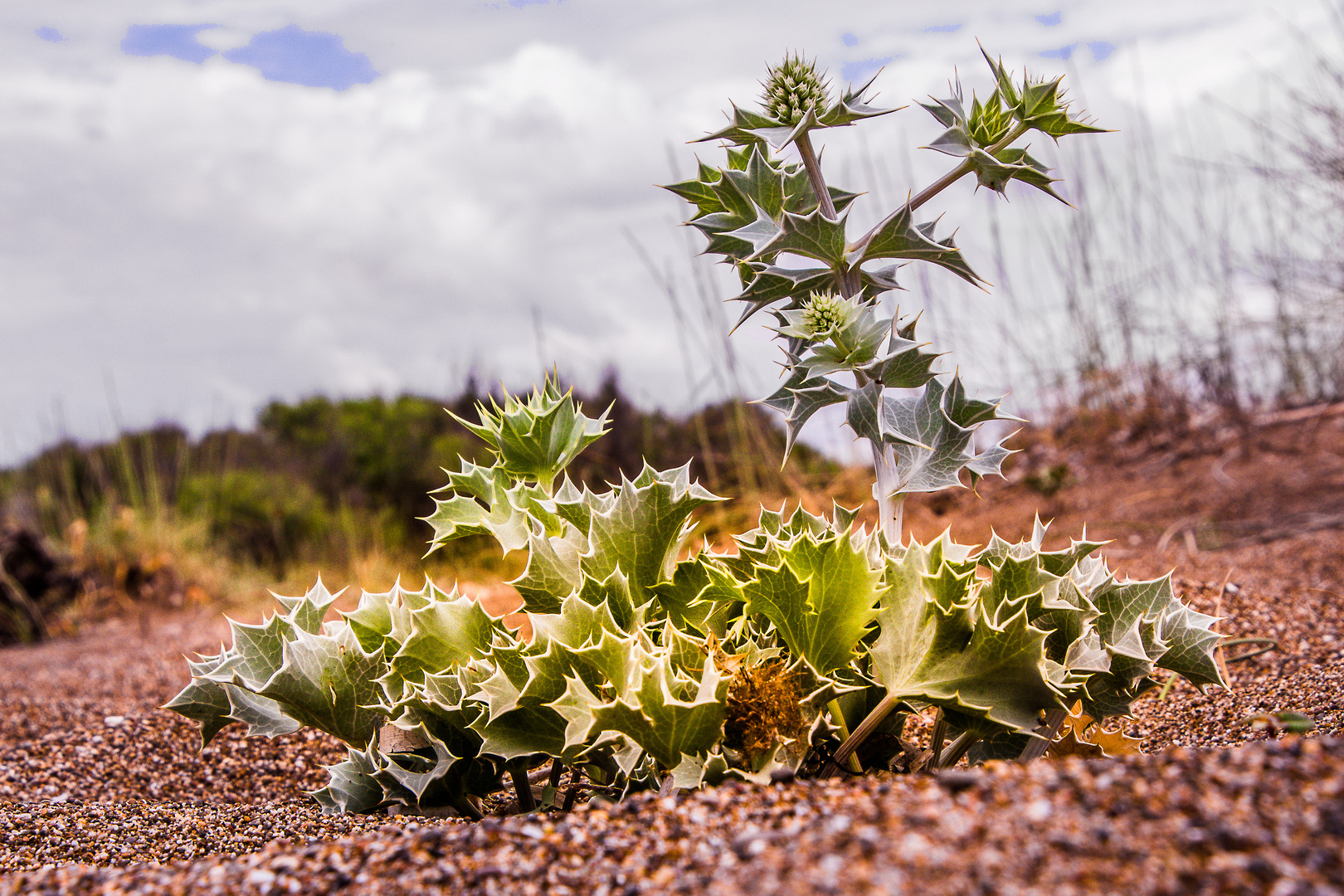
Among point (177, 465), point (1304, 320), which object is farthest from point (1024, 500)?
point (177, 465)

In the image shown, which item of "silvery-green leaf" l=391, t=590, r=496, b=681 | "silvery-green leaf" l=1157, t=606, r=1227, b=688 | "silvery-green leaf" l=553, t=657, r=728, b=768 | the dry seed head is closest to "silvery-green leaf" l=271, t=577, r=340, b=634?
"silvery-green leaf" l=391, t=590, r=496, b=681

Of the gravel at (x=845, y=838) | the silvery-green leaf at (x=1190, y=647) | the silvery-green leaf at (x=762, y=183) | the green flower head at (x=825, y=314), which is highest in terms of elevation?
the silvery-green leaf at (x=762, y=183)

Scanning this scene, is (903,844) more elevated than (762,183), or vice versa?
(762,183)

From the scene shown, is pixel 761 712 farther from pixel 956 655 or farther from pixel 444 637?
pixel 444 637

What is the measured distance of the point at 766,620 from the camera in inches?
62.9

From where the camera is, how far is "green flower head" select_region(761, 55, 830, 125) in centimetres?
157

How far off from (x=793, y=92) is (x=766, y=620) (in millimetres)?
906

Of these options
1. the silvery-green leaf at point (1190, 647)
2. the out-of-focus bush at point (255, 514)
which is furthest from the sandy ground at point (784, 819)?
the out-of-focus bush at point (255, 514)

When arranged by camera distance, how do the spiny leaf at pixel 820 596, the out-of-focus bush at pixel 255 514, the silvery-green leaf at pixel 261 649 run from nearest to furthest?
1. the spiny leaf at pixel 820 596
2. the silvery-green leaf at pixel 261 649
3. the out-of-focus bush at pixel 255 514

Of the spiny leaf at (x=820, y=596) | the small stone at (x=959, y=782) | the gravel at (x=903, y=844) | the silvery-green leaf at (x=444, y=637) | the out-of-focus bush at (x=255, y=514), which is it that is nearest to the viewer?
the gravel at (x=903, y=844)

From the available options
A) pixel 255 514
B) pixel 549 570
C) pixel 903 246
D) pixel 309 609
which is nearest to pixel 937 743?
pixel 549 570

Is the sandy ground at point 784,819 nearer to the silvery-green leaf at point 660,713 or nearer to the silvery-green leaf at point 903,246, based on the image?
the silvery-green leaf at point 660,713

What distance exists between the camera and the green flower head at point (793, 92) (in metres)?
1.57

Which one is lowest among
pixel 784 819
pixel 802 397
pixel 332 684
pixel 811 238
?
pixel 784 819
